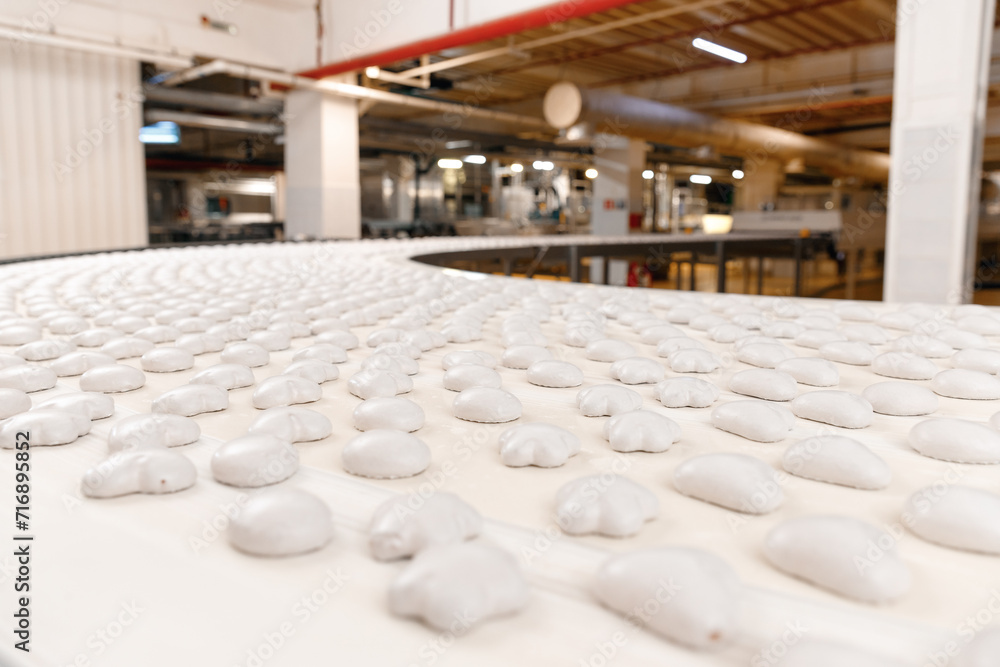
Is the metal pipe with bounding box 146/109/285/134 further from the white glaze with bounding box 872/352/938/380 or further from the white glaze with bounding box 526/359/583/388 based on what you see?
the white glaze with bounding box 872/352/938/380

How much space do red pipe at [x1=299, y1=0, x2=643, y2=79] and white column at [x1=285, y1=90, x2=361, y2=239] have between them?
0.40 m

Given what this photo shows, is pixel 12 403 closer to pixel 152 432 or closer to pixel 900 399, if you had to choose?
pixel 152 432

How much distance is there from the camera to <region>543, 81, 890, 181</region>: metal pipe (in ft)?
20.3

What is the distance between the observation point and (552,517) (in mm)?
619

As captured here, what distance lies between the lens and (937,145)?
118 inches

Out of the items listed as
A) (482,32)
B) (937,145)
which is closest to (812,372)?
(937,145)

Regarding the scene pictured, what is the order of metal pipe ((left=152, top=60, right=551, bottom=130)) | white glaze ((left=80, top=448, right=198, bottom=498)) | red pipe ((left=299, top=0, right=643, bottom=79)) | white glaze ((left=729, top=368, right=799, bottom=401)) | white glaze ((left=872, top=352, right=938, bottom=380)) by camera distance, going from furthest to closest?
metal pipe ((left=152, top=60, right=551, bottom=130))
red pipe ((left=299, top=0, right=643, bottom=79))
white glaze ((left=872, top=352, right=938, bottom=380))
white glaze ((left=729, top=368, right=799, bottom=401))
white glaze ((left=80, top=448, right=198, bottom=498))

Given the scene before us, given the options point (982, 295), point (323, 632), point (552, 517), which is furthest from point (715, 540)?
point (982, 295)

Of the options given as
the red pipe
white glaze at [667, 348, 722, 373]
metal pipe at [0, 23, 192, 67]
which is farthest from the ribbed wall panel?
white glaze at [667, 348, 722, 373]

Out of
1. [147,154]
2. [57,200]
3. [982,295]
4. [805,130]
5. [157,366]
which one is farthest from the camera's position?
[805,130]

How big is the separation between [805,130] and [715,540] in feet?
42.5

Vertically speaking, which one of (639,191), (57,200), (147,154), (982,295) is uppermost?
(147,154)

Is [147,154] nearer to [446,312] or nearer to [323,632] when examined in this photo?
[446,312]

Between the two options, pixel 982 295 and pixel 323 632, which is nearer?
pixel 323 632
